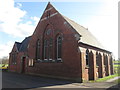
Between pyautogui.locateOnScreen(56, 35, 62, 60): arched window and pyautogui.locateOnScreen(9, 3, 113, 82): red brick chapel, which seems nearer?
pyautogui.locateOnScreen(9, 3, 113, 82): red brick chapel

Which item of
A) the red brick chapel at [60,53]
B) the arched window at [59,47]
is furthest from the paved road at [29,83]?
the arched window at [59,47]

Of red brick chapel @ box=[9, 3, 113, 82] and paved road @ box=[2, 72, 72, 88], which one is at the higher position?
red brick chapel @ box=[9, 3, 113, 82]

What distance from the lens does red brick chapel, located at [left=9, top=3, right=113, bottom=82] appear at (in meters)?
14.9

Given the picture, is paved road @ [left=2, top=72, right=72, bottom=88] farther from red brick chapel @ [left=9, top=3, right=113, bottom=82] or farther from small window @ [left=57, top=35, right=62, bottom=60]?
small window @ [left=57, top=35, right=62, bottom=60]

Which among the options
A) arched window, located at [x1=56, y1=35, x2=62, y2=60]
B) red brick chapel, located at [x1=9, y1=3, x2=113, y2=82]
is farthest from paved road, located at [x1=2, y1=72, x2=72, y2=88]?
arched window, located at [x1=56, y1=35, x2=62, y2=60]

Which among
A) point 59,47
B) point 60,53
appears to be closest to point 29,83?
point 60,53

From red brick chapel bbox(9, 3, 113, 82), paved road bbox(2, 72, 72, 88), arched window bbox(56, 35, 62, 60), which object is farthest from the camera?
arched window bbox(56, 35, 62, 60)

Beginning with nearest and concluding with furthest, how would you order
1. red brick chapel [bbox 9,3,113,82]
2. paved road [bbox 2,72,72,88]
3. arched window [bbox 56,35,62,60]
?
→ paved road [bbox 2,72,72,88], red brick chapel [bbox 9,3,113,82], arched window [bbox 56,35,62,60]

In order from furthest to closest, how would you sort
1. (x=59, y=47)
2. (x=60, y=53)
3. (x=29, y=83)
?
(x=59, y=47)
(x=60, y=53)
(x=29, y=83)

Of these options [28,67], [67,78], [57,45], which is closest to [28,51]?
[28,67]

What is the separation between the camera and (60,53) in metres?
17.2

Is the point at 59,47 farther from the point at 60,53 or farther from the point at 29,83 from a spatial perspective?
the point at 29,83

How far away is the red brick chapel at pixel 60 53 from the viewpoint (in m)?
14.9

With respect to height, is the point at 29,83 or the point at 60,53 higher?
the point at 60,53
